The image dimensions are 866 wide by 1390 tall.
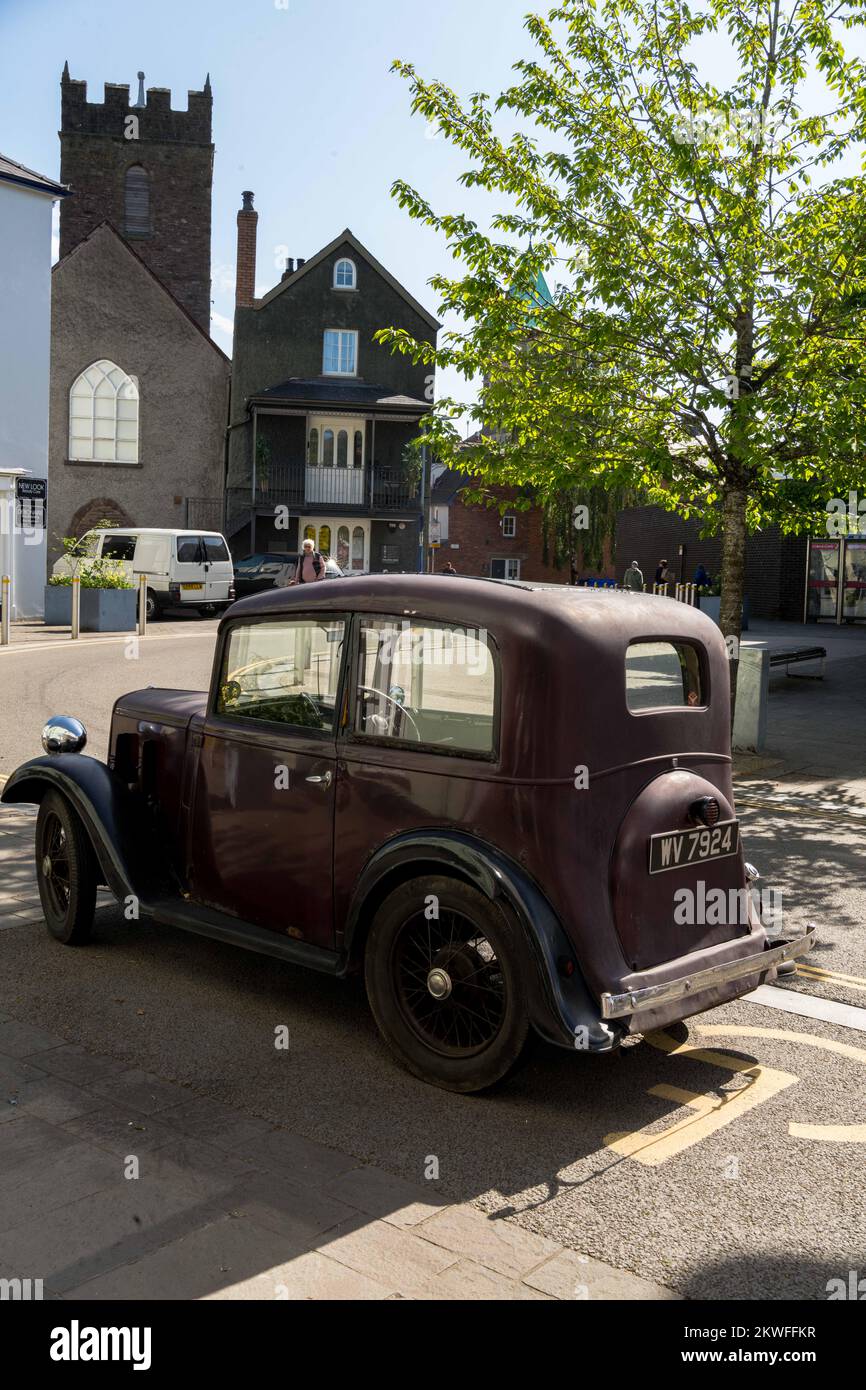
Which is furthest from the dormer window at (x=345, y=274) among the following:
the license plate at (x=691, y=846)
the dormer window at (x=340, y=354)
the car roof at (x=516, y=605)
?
the license plate at (x=691, y=846)

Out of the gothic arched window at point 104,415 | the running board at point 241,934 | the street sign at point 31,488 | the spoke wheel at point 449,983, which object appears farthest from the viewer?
the gothic arched window at point 104,415

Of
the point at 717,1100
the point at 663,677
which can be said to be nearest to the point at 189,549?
the point at 663,677

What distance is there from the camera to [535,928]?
3994 millimetres

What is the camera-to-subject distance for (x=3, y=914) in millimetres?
6352

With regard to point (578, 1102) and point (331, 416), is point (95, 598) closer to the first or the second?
point (331, 416)

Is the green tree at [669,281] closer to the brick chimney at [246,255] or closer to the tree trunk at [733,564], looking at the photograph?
the tree trunk at [733,564]

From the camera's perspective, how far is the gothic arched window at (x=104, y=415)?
122 feet

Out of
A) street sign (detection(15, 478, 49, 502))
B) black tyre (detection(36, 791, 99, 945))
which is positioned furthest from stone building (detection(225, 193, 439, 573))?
black tyre (detection(36, 791, 99, 945))

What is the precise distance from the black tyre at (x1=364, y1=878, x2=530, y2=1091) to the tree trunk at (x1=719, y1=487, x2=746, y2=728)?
25.4ft

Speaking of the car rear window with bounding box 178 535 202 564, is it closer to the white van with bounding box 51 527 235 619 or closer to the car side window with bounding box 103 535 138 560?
the white van with bounding box 51 527 235 619

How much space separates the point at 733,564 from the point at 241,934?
835 cm

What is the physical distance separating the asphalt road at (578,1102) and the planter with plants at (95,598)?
57.2ft

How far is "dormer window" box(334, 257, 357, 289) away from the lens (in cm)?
4088

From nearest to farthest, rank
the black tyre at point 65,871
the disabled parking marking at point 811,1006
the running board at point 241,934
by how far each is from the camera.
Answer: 1. the running board at point 241,934
2. the disabled parking marking at point 811,1006
3. the black tyre at point 65,871
